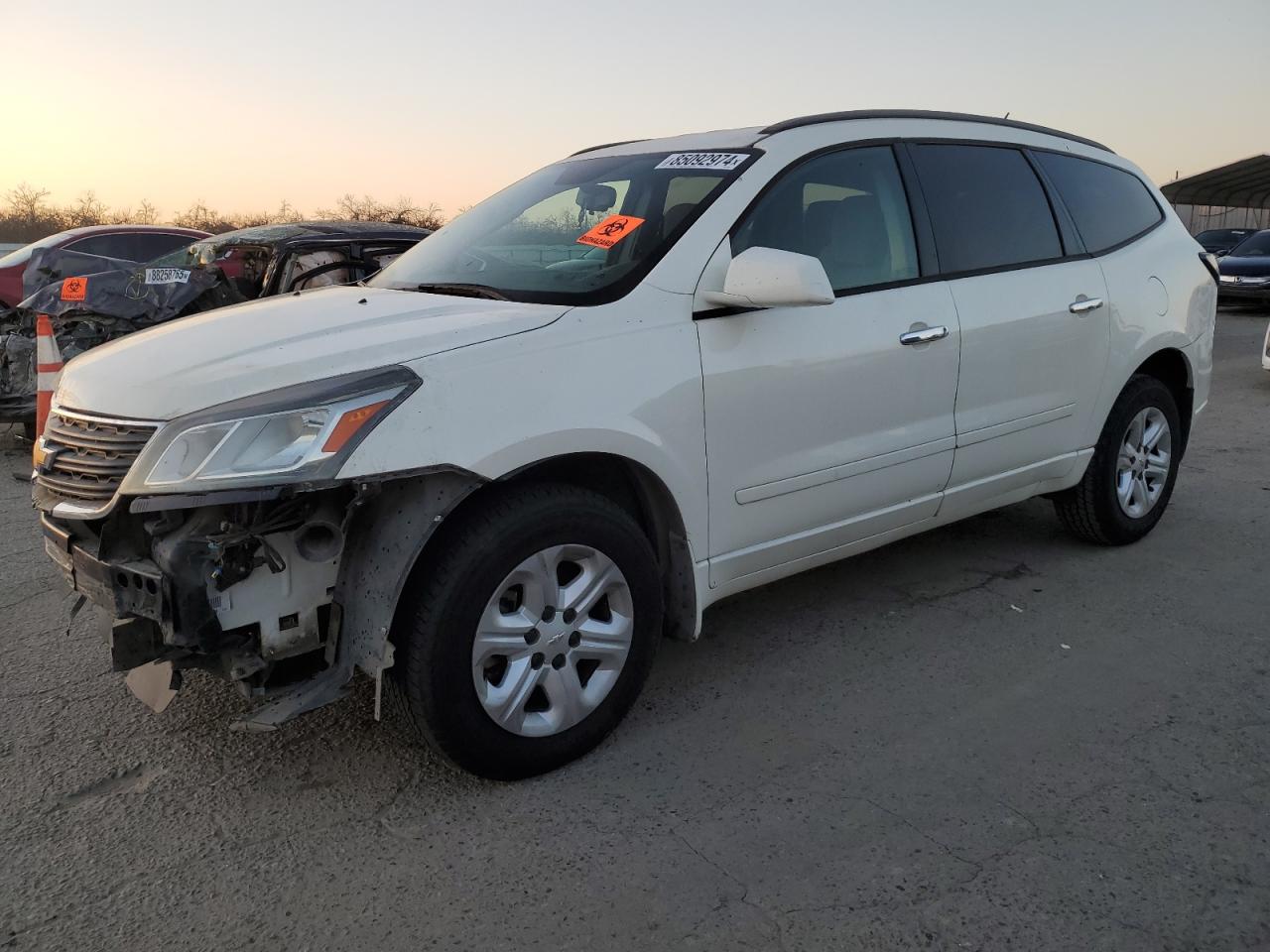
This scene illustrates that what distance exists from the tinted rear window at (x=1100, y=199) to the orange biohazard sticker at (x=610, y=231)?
6.81ft

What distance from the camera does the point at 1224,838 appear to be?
2529 mm

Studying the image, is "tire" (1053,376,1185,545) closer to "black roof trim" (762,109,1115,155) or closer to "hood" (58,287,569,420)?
"black roof trim" (762,109,1115,155)

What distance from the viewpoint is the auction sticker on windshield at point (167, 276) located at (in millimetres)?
7391

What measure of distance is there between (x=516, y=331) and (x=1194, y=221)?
42.9 m

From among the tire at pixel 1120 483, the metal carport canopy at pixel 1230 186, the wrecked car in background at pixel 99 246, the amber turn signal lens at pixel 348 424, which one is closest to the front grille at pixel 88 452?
the amber turn signal lens at pixel 348 424

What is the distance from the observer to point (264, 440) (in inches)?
94.2

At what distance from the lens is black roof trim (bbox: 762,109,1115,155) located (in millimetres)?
3525

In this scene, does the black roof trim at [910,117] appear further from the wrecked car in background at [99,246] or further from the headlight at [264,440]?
the wrecked car in background at [99,246]

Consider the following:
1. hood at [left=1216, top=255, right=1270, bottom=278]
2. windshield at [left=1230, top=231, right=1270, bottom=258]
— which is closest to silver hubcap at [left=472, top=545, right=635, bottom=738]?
hood at [left=1216, top=255, right=1270, bottom=278]

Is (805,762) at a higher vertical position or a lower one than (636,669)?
lower

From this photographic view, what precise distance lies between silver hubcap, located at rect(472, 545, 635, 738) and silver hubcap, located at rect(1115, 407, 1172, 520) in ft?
9.35

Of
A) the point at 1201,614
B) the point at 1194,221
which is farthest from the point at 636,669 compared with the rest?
the point at 1194,221

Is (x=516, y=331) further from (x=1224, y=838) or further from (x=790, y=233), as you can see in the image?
(x=1224, y=838)

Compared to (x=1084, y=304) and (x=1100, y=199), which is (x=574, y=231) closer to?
(x=1084, y=304)
